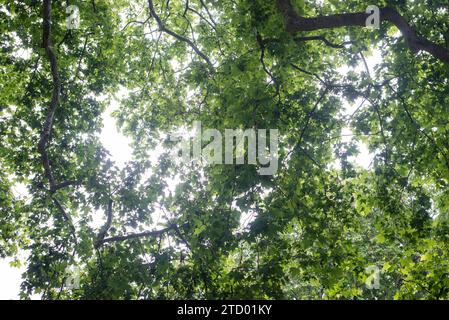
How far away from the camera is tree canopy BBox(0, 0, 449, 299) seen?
569 centimetres

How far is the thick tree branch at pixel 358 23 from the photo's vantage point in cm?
554

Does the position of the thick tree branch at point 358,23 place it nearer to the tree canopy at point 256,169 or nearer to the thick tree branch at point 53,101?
the tree canopy at point 256,169

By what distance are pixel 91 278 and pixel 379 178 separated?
5.56 metres

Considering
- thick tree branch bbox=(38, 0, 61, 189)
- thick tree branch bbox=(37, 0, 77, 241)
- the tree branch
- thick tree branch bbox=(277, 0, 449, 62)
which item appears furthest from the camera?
thick tree branch bbox=(38, 0, 61, 189)

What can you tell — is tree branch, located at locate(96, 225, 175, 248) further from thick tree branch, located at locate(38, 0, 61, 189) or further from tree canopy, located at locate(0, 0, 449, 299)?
thick tree branch, located at locate(38, 0, 61, 189)

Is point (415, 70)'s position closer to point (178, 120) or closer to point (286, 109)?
point (286, 109)

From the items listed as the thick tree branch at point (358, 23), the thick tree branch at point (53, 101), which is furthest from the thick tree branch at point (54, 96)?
the thick tree branch at point (358, 23)

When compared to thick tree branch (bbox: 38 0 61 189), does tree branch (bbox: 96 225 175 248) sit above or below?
below

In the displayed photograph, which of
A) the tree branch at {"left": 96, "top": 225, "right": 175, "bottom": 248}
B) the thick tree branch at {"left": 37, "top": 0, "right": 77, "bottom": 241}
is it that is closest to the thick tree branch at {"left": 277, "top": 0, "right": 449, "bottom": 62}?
the tree branch at {"left": 96, "top": 225, "right": 175, "bottom": 248}

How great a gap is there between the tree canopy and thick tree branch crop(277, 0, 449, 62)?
2cm

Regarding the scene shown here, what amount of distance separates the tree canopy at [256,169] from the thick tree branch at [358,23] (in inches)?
0.8
